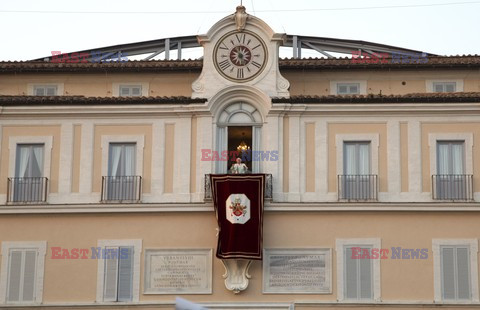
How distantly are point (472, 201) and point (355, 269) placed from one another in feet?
15.8

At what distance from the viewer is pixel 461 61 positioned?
37531 millimetres

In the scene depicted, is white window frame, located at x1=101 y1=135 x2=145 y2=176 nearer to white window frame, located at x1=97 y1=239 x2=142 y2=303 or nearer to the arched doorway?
white window frame, located at x1=97 y1=239 x2=142 y2=303

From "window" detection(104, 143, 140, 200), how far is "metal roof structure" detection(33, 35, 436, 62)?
830 cm

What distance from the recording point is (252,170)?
113 feet

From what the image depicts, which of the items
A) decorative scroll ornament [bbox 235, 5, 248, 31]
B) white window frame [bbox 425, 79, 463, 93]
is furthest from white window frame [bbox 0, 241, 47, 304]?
white window frame [bbox 425, 79, 463, 93]

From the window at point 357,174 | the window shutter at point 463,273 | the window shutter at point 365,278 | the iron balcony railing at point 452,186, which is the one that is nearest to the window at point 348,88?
the window at point 357,174

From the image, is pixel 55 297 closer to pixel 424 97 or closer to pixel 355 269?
pixel 355 269

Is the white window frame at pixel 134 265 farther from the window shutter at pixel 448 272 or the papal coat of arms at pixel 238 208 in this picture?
the window shutter at pixel 448 272

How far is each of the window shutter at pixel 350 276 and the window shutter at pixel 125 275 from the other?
25.1 feet

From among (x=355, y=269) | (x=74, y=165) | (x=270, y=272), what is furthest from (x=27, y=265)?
(x=355, y=269)

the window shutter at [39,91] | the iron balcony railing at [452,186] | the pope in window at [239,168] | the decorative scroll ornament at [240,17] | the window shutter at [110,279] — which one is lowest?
the window shutter at [110,279]

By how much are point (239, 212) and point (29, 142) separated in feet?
27.6

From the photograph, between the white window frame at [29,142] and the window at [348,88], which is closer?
the white window frame at [29,142]

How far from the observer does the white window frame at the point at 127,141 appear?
115ft
